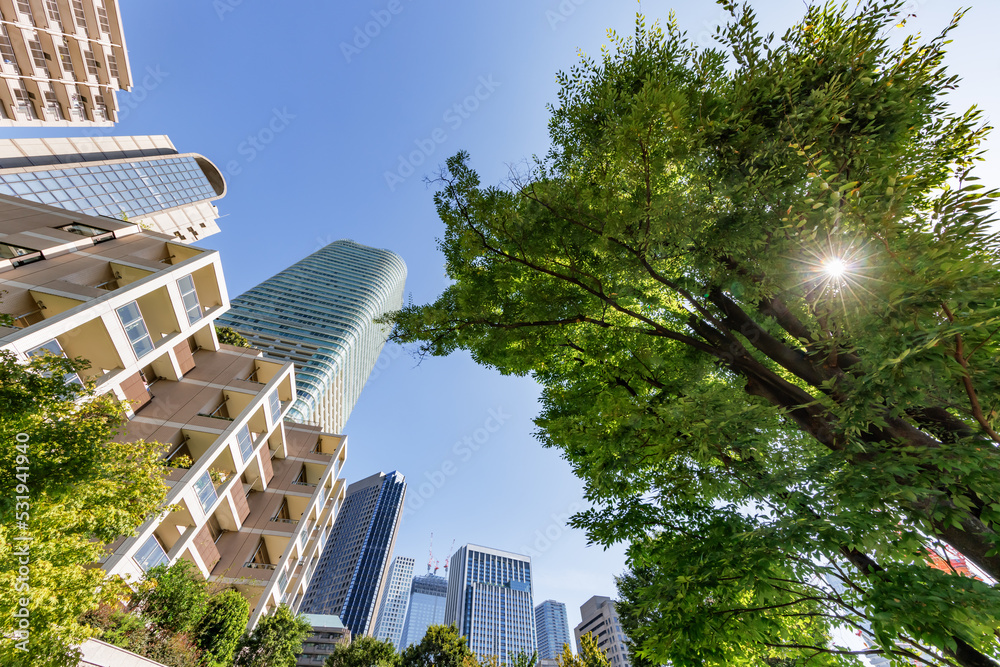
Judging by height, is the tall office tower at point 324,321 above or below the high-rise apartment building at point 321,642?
above

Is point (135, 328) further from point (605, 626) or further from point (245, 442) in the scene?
point (605, 626)

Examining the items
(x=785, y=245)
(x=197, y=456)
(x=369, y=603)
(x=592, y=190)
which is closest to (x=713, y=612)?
(x=785, y=245)

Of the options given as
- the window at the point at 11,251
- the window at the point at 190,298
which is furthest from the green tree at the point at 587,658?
the window at the point at 11,251

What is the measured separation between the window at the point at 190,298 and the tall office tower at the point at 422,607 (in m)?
215

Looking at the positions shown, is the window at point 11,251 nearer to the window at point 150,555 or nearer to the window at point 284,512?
the window at point 150,555

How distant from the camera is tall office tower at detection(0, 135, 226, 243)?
36125 millimetres

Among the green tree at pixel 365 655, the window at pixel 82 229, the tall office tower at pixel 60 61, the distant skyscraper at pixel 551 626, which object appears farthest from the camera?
the distant skyscraper at pixel 551 626

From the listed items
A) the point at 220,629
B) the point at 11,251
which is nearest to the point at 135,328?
the point at 11,251

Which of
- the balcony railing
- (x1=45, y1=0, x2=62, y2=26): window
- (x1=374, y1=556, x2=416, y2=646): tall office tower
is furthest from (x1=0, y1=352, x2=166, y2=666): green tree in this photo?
(x1=374, y1=556, x2=416, y2=646): tall office tower

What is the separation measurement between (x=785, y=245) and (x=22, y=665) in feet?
37.3

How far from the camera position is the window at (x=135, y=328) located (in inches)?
535

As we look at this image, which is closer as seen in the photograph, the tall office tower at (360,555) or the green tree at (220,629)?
the green tree at (220,629)

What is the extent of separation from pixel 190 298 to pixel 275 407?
23.7 feet

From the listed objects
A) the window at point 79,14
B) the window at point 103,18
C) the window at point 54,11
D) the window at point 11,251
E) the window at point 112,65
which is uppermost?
the window at point 112,65
